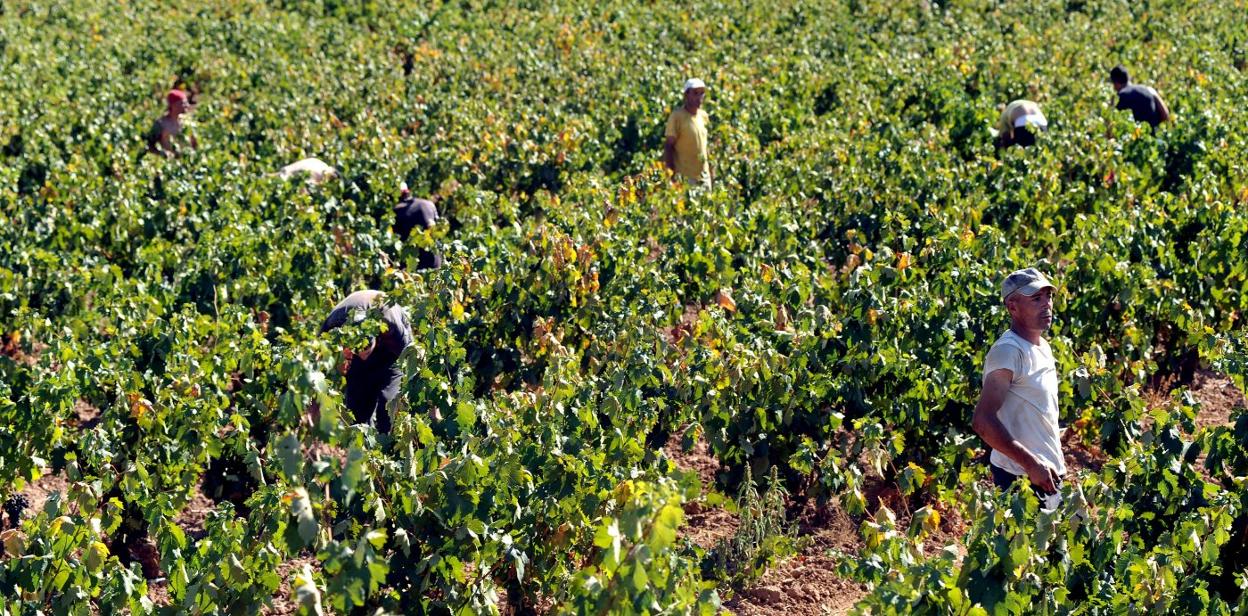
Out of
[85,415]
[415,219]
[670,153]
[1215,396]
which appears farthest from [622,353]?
[670,153]

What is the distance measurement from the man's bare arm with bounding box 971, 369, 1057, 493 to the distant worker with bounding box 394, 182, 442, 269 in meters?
4.43

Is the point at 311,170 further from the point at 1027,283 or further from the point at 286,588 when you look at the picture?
the point at 1027,283

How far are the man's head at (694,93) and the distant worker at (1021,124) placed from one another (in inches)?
101

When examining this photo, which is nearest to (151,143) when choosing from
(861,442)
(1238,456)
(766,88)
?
(766,88)

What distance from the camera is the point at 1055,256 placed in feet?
28.0

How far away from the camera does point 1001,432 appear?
478cm

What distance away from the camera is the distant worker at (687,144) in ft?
31.1

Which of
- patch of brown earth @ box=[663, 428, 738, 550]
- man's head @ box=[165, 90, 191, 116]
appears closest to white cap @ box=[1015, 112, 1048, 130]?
patch of brown earth @ box=[663, 428, 738, 550]

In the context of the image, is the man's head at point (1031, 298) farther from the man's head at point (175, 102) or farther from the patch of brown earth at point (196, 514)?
the man's head at point (175, 102)

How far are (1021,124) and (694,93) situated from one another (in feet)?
9.32

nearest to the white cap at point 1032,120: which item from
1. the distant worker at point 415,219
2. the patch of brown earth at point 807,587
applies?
the distant worker at point 415,219

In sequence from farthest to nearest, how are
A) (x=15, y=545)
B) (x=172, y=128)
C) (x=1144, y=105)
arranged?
(x=172, y=128)
(x=1144, y=105)
(x=15, y=545)

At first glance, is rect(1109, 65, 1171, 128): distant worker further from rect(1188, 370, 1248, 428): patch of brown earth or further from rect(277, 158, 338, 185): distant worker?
rect(277, 158, 338, 185): distant worker

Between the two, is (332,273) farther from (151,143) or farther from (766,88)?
(766,88)
